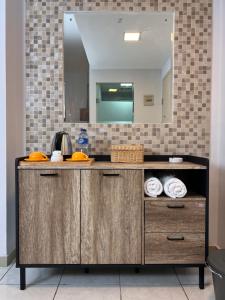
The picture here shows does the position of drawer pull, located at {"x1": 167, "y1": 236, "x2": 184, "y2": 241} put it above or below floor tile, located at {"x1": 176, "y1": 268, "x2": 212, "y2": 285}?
above

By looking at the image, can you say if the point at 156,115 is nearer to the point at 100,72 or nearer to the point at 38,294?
the point at 100,72

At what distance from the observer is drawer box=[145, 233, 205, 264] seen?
1.99 meters

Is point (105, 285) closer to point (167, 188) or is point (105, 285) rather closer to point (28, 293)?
point (28, 293)

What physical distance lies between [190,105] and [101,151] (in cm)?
86

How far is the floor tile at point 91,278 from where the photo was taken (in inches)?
83.8

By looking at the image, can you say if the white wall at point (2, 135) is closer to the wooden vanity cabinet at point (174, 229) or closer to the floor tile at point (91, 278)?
the floor tile at point (91, 278)

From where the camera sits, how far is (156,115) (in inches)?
102

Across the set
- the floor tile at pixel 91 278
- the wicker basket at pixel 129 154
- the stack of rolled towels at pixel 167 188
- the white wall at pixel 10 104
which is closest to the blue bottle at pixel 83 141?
the wicker basket at pixel 129 154

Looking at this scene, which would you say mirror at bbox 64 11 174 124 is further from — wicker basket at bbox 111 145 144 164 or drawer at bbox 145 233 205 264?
drawer at bbox 145 233 205 264

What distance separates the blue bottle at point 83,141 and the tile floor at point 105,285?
3.16ft

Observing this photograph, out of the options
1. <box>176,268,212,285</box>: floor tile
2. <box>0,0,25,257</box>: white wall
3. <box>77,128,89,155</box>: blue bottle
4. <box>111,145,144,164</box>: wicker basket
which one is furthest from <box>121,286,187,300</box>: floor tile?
<box>77,128,89,155</box>: blue bottle

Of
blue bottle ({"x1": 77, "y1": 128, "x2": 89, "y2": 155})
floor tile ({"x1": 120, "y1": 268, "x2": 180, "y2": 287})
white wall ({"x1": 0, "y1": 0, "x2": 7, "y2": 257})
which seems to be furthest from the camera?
blue bottle ({"x1": 77, "y1": 128, "x2": 89, "y2": 155})

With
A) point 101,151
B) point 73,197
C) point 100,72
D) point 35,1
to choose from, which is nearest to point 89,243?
point 73,197

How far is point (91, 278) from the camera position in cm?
220
